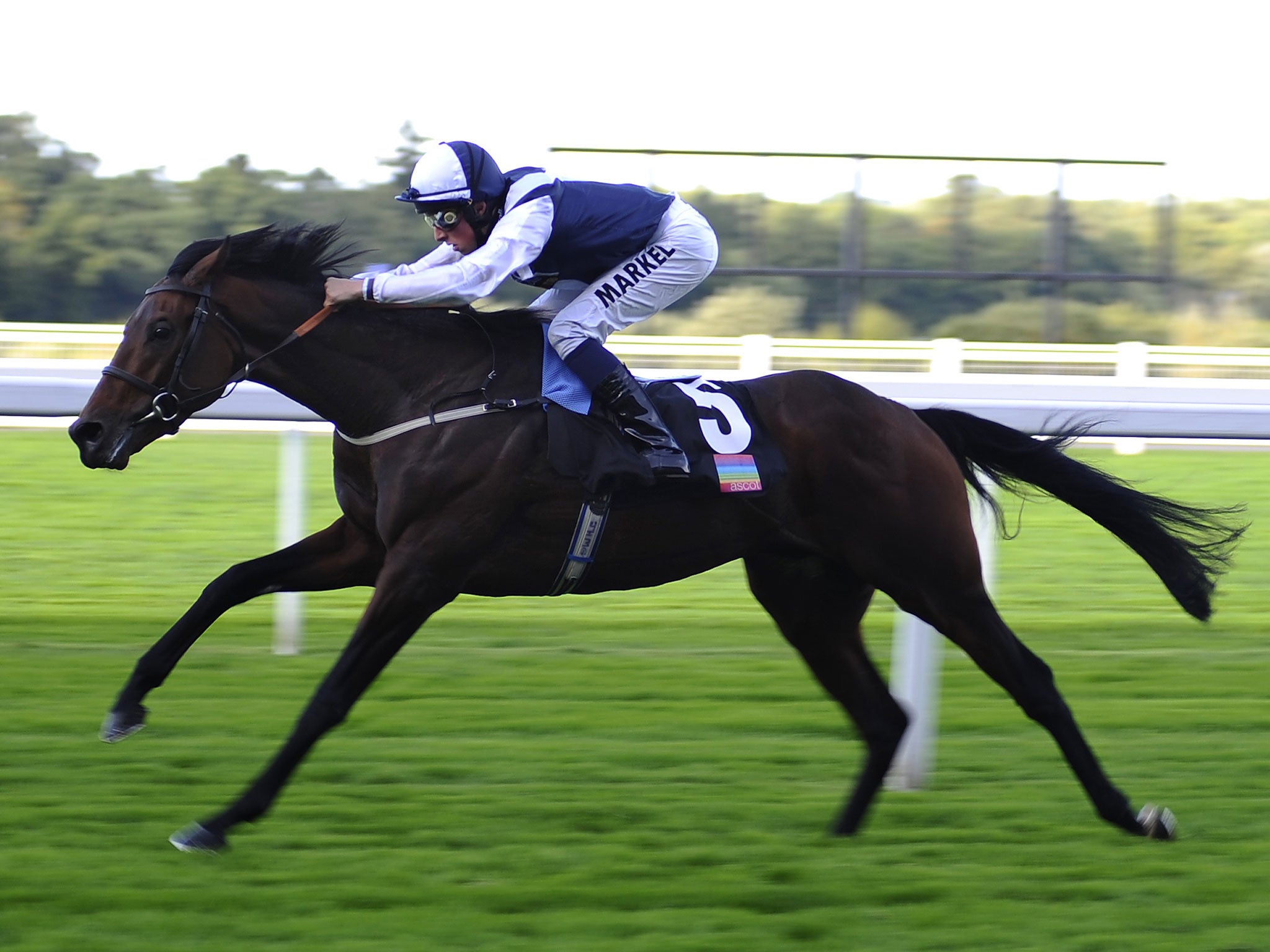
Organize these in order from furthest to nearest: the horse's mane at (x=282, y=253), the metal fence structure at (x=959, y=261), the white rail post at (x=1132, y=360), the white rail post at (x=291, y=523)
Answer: the metal fence structure at (x=959, y=261) < the white rail post at (x=1132, y=360) < the white rail post at (x=291, y=523) < the horse's mane at (x=282, y=253)

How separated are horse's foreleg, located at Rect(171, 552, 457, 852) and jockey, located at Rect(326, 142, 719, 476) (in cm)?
59

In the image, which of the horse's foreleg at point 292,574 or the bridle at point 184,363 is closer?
the bridle at point 184,363

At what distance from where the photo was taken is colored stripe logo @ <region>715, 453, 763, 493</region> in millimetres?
3615

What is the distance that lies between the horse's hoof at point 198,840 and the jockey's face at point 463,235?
1412 mm

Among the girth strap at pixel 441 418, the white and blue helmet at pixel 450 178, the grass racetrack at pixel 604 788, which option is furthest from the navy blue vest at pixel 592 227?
the grass racetrack at pixel 604 788

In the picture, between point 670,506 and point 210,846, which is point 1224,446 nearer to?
point 670,506

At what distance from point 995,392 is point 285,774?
20.5ft

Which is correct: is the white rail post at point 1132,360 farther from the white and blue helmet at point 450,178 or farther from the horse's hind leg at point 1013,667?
the white and blue helmet at point 450,178

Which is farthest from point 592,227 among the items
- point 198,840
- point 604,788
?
point 198,840

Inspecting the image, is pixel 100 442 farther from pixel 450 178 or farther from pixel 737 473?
pixel 737 473

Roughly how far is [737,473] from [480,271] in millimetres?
768

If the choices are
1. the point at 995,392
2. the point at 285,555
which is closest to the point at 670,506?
the point at 285,555

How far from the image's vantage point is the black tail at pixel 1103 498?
3.96 metres

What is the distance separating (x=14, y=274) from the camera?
19.1 m
